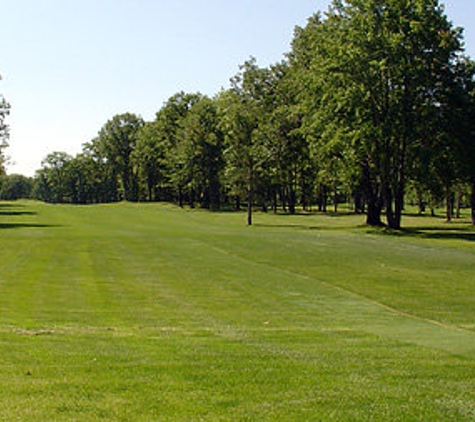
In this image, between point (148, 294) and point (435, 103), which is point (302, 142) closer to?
point (435, 103)

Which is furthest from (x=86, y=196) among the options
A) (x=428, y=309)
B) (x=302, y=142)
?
(x=428, y=309)

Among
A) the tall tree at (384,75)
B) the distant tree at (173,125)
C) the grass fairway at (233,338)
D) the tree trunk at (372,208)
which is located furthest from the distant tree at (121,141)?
the grass fairway at (233,338)

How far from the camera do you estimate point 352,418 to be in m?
6.60

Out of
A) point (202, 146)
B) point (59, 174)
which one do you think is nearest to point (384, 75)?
point (202, 146)

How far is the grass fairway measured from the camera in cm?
701

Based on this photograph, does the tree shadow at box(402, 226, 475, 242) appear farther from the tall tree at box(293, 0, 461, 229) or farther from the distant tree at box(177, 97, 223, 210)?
the distant tree at box(177, 97, 223, 210)

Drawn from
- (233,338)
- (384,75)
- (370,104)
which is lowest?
(233,338)

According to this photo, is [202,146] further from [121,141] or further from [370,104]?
[370,104]

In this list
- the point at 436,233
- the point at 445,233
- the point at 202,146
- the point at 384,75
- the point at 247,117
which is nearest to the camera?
the point at 384,75

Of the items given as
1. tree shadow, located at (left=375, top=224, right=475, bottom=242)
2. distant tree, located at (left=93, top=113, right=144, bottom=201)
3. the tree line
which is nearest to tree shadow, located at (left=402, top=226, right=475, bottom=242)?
tree shadow, located at (left=375, top=224, right=475, bottom=242)

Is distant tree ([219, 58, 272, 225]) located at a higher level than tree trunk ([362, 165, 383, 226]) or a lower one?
higher

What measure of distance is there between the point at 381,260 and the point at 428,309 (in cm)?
1297

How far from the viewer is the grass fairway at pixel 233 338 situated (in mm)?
7008

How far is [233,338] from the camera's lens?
11.7 m
